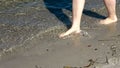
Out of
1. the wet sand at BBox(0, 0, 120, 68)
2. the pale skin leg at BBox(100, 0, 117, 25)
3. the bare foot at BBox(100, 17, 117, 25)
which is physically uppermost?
the pale skin leg at BBox(100, 0, 117, 25)

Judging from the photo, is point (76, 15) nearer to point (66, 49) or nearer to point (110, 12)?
point (66, 49)

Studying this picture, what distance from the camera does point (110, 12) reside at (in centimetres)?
566

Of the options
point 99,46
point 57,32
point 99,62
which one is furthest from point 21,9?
point 99,62

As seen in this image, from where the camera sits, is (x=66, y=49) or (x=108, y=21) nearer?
(x=66, y=49)

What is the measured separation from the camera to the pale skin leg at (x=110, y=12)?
5.55m

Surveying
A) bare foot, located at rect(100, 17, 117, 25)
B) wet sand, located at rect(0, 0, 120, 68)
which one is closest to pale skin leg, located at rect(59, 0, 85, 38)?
wet sand, located at rect(0, 0, 120, 68)

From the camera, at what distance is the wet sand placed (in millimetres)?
4223

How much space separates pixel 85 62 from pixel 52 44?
31.1 inches

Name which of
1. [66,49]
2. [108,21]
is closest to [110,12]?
[108,21]

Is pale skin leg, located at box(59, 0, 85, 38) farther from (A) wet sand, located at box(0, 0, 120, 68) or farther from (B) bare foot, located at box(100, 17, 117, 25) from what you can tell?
(B) bare foot, located at box(100, 17, 117, 25)

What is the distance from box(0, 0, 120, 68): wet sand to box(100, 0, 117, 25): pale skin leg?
11 cm

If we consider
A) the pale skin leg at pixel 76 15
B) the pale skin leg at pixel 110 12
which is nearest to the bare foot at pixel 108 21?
the pale skin leg at pixel 110 12

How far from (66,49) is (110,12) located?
1.34 meters

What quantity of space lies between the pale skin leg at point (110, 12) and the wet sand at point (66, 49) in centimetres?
11
